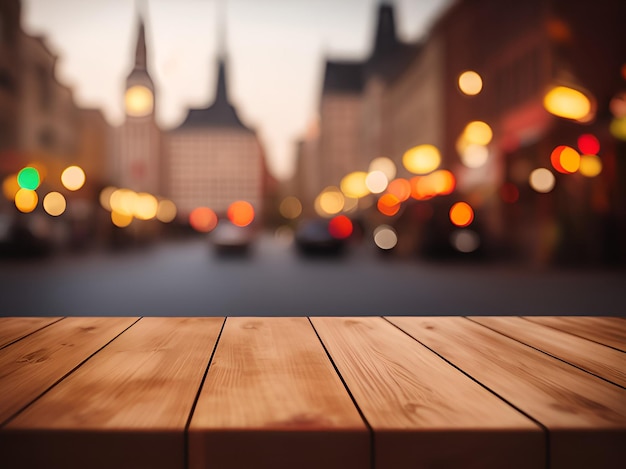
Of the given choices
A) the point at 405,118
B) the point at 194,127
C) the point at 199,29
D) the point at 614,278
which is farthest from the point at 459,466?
the point at 194,127

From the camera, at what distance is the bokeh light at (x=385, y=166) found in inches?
1689

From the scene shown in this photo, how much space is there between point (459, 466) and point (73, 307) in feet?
19.0

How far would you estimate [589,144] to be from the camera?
1384 cm

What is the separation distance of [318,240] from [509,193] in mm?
6897

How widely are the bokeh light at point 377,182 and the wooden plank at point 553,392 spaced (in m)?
43.0

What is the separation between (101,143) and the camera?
131 ft

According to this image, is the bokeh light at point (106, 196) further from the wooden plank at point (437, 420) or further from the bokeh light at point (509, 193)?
the wooden plank at point (437, 420)

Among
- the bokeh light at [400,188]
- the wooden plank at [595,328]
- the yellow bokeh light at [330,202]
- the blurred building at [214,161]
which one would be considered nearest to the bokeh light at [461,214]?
the wooden plank at [595,328]

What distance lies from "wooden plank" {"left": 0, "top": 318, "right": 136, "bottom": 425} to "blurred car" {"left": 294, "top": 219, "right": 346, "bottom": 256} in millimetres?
16549

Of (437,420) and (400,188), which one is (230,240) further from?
(400,188)

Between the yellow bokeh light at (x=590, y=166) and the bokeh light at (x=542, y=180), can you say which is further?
the bokeh light at (x=542, y=180)

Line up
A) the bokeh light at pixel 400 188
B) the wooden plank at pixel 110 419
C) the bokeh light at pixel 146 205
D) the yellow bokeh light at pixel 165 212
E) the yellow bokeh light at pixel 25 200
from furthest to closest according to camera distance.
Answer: the yellow bokeh light at pixel 165 212
the bokeh light at pixel 146 205
the bokeh light at pixel 400 188
the yellow bokeh light at pixel 25 200
the wooden plank at pixel 110 419

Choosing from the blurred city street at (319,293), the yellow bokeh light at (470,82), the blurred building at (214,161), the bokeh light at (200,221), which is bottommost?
the blurred city street at (319,293)

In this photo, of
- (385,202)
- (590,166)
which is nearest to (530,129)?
(590,166)
